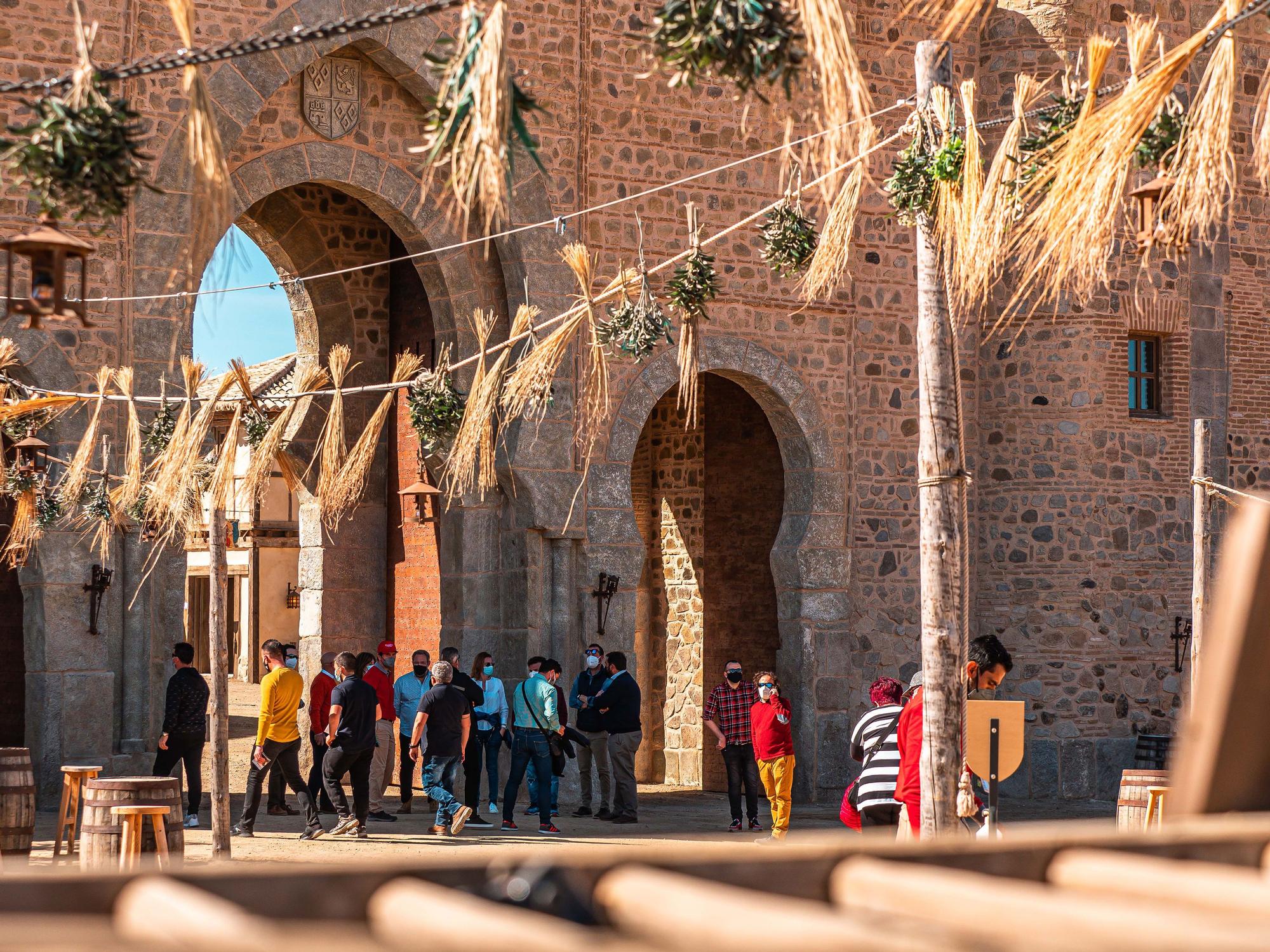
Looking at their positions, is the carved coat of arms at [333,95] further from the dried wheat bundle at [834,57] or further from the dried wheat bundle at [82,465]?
the dried wheat bundle at [834,57]

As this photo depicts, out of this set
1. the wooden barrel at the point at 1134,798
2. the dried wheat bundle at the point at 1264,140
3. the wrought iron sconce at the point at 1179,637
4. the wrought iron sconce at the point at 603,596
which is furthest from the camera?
the wrought iron sconce at the point at 1179,637

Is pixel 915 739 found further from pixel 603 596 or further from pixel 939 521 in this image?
pixel 603 596

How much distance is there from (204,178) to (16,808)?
5.46m

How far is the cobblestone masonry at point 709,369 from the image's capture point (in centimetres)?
1291

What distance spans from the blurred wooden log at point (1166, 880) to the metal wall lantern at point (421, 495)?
12.7m

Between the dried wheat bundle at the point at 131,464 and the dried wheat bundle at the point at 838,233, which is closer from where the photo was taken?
the dried wheat bundle at the point at 838,233

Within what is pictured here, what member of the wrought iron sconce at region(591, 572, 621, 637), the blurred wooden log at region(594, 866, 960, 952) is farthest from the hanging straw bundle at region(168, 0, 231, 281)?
the wrought iron sconce at region(591, 572, 621, 637)

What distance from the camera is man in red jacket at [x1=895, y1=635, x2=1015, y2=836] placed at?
306 inches

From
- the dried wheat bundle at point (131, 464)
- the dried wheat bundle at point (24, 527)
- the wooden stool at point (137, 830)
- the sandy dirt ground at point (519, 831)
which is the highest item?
the dried wheat bundle at point (131, 464)

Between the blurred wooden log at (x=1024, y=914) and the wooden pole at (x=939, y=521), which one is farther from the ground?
the wooden pole at (x=939, y=521)

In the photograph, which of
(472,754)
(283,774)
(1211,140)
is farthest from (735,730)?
(1211,140)

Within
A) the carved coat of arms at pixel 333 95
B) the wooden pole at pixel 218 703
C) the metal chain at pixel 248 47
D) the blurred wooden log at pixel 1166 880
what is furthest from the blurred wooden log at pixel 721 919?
the carved coat of arms at pixel 333 95

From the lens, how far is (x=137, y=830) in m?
9.06

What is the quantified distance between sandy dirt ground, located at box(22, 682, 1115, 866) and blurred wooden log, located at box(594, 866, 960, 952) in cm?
693
